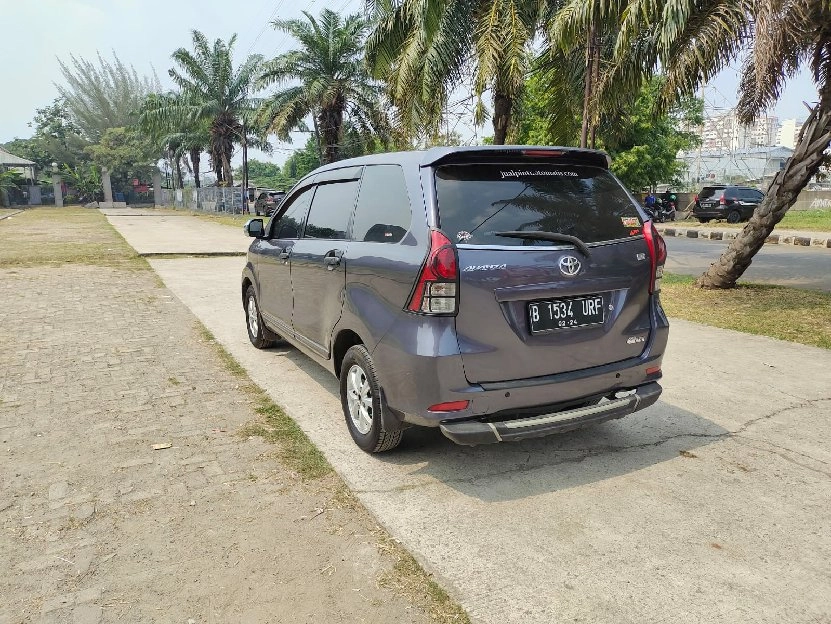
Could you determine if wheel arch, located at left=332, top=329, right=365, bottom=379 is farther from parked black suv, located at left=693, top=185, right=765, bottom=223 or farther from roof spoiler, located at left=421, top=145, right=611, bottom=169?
parked black suv, located at left=693, top=185, right=765, bottom=223

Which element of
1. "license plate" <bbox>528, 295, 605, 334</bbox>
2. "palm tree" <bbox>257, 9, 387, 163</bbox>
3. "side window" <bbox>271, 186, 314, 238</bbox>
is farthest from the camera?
"palm tree" <bbox>257, 9, 387, 163</bbox>

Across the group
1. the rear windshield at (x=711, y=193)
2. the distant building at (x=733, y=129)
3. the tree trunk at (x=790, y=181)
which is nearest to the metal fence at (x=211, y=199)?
the rear windshield at (x=711, y=193)

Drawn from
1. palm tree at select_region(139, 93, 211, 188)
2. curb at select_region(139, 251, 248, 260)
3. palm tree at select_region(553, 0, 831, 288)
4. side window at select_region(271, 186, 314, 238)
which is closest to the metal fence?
palm tree at select_region(139, 93, 211, 188)

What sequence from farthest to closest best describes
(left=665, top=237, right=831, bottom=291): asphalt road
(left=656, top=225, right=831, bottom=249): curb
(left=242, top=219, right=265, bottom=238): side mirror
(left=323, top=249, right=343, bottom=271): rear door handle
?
(left=656, top=225, right=831, bottom=249): curb, (left=665, top=237, right=831, bottom=291): asphalt road, (left=242, top=219, right=265, bottom=238): side mirror, (left=323, top=249, right=343, bottom=271): rear door handle

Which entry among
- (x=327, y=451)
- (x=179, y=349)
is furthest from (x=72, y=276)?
(x=327, y=451)

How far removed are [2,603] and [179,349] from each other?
4105 millimetres

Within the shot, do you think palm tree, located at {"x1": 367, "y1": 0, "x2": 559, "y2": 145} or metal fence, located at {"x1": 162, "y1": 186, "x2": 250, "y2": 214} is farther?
metal fence, located at {"x1": 162, "y1": 186, "x2": 250, "y2": 214}

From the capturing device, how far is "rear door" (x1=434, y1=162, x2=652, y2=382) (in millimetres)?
3301

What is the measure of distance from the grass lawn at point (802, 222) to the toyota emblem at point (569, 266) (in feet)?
73.5

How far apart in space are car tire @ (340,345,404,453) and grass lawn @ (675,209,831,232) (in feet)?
74.7

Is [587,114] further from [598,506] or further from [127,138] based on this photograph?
[127,138]

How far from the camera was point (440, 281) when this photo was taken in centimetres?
326

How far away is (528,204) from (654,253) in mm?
900

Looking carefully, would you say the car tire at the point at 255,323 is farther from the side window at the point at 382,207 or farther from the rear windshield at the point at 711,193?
the rear windshield at the point at 711,193
